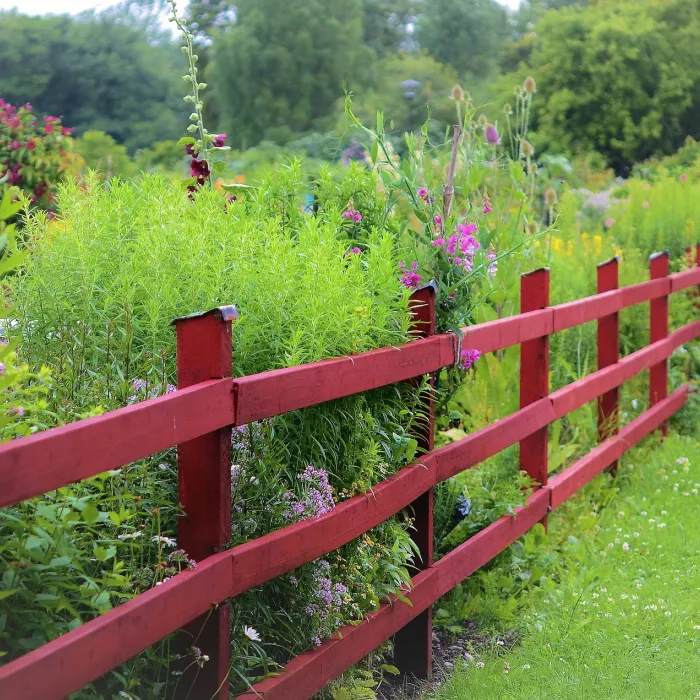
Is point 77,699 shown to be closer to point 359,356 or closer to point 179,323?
point 179,323

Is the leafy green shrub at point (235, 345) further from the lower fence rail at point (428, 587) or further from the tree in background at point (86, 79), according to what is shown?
the tree in background at point (86, 79)

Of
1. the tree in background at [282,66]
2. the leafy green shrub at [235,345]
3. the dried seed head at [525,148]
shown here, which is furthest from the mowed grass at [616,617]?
the tree in background at [282,66]

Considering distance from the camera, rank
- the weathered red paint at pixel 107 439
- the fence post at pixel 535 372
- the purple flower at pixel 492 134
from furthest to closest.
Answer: the purple flower at pixel 492 134 → the fence post at pixel 535 372 → the weathered red paint at pixel 107 439

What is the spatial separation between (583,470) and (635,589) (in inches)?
37.4

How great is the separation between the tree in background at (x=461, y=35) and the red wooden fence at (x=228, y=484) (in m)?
71.7

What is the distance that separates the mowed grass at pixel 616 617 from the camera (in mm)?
3418

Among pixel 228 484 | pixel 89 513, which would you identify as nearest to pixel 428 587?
pixel 228 484

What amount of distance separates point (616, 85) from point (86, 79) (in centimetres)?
3617

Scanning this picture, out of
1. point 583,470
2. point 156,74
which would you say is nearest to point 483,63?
point 156,74

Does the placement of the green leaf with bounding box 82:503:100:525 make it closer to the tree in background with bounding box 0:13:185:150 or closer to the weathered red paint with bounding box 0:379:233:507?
the weathered red paint with bounding box 0:379:233:507

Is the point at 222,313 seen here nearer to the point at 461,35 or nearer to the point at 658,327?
the point at 658,327

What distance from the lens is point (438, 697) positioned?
10.9ft

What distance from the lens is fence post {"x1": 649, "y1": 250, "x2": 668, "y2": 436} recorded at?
6750mm

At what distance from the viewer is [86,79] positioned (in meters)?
59.9
